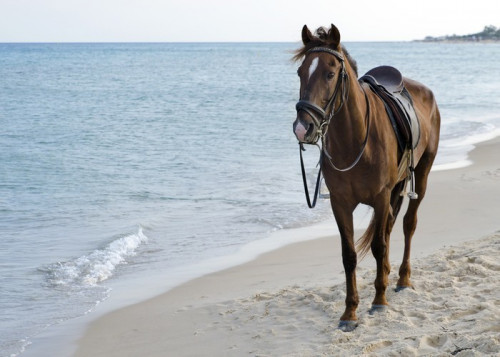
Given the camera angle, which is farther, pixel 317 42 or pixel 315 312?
pixel 315 312

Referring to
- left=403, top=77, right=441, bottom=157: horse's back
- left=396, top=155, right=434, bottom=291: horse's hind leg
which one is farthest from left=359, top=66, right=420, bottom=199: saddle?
left=396, top=155, right=434, bottom=291: horse's hind leg

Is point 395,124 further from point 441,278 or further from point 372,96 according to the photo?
point 441,278

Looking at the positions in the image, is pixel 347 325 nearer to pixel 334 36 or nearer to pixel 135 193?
pixel 334 36

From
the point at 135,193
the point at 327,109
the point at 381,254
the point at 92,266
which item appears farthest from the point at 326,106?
the point at 135,193

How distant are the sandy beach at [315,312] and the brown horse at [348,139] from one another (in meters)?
0.30

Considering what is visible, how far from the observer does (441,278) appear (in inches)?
234

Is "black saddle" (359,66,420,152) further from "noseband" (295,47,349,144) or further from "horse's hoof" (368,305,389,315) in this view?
"horse's hoof" (368,305,389,315)

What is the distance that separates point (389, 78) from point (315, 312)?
6.78 feet

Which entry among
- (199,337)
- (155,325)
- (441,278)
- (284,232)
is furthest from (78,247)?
(441,278)

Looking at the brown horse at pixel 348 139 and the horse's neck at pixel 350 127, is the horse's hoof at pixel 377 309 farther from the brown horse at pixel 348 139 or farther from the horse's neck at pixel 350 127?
the horse's neck at pixel 350 127

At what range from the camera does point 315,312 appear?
18.3ft

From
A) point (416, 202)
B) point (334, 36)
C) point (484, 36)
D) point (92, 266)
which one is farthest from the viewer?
point (484, 36)

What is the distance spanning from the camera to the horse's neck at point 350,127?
4820 millimetres

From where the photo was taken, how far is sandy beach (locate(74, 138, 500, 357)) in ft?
15.4
